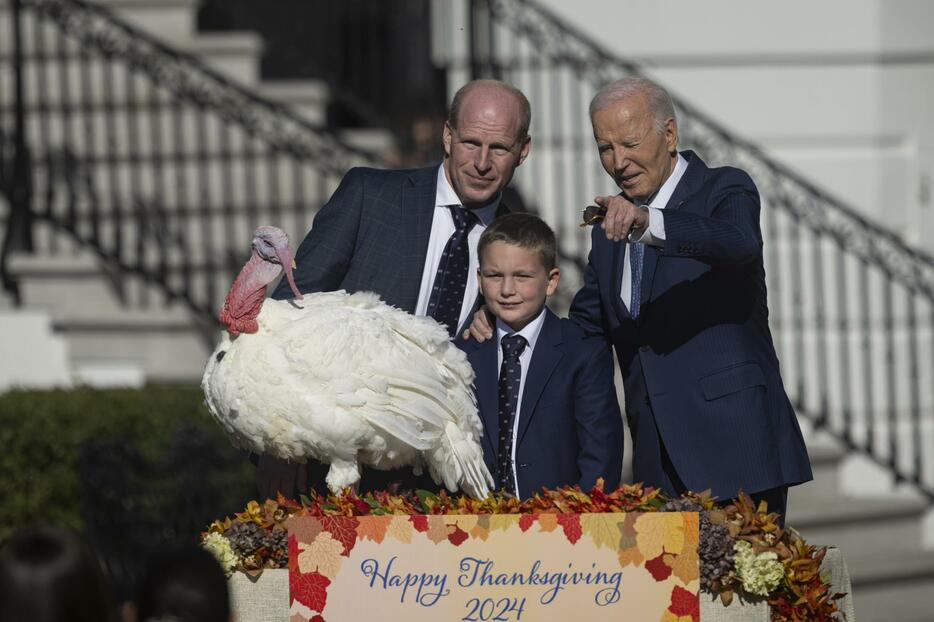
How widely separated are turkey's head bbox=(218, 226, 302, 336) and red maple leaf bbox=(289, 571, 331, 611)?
69 cm

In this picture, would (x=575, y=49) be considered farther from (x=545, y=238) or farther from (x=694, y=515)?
(x=694, y=515)

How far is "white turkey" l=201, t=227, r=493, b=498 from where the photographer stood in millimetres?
3793

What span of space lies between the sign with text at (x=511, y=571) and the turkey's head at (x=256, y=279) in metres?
0.70

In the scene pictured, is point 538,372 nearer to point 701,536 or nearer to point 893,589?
point 701,536

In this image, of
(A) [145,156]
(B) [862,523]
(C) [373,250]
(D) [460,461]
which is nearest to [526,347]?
(D) [460,461]

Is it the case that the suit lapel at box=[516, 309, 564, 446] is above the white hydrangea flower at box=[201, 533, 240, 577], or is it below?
above

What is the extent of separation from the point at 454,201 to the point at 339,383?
0.86m

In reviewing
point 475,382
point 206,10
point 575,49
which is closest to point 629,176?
point 475,382

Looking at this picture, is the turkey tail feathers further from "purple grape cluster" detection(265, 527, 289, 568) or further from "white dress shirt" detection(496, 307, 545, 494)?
"purple grape cluster" detection(265, 527, 289, 568)

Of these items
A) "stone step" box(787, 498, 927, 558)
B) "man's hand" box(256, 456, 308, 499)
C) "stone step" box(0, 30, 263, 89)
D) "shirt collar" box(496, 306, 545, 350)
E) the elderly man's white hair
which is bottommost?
"stone step" box(787, 498, 927, 558)

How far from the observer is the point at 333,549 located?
3562 millimetres

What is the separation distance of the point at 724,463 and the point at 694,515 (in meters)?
0.56

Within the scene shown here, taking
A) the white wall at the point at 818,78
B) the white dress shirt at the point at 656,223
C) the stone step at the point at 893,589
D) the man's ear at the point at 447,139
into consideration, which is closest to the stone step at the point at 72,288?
the white wall at the point at 818,78

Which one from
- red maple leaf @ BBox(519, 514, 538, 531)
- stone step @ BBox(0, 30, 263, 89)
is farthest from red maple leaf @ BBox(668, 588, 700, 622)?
stone step @ BBox(0, 30, 263, 89)
